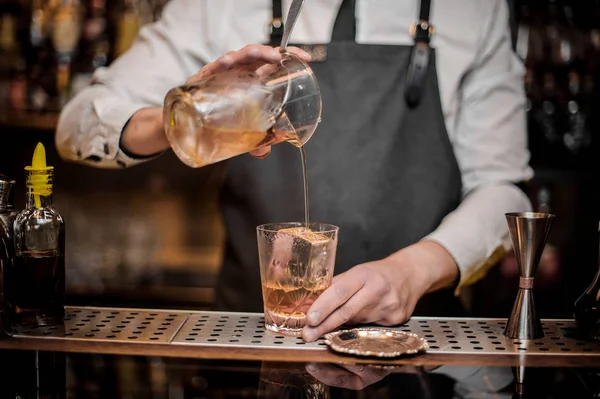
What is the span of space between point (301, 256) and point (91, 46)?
2.20 m

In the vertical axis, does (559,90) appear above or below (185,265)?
above

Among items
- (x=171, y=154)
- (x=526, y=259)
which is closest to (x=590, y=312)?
(x=526, y=259)

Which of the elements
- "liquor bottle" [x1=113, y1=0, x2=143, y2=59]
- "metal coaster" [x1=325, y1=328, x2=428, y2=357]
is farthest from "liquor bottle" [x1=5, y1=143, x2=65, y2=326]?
"liquor bottle" [x1=113, y1=0, x2=143, y2=59]

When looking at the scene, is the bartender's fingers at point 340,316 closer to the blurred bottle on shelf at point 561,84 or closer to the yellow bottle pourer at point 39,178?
the yellow bottle pourer at point 39,178

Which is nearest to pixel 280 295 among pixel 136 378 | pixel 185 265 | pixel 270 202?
pixel 136 378

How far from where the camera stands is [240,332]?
141 centimetres

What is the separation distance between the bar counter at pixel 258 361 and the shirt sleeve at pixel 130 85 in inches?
19.4

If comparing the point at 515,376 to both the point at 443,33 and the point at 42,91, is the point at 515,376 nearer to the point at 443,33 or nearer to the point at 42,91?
the point at 443,33

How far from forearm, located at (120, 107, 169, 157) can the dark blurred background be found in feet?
4.74

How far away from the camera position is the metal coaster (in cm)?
126

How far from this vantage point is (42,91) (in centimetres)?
318

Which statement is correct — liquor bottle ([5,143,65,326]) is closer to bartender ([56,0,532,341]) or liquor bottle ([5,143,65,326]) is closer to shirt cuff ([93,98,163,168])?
shirt cuff ([93,98,163,168])

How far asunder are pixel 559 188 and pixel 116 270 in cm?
194

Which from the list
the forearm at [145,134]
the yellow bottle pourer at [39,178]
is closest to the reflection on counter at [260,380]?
the yellow bottle pourer at [39,178]
